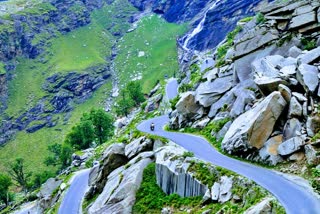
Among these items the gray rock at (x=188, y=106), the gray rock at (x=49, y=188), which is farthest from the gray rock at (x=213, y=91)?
the gray rock at (x=49, y=188)

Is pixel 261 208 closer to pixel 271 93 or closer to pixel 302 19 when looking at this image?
pixel 271 93

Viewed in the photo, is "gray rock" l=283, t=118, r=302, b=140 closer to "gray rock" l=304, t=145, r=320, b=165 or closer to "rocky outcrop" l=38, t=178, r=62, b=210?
"gray rock" l=304, t=145, r=320, b=165

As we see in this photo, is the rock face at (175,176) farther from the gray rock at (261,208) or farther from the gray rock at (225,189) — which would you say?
the gray rock at (261,208)

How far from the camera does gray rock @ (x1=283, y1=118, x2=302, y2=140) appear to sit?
31369 millimetres

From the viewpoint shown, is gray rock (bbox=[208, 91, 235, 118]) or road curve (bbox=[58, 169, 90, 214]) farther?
road curve (bbox=[58, 169, 90, 214])

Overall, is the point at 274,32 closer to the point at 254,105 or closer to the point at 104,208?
the point at 254,105

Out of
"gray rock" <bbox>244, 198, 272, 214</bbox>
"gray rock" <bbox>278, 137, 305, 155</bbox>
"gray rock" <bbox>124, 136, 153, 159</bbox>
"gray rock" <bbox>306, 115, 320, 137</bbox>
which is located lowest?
"gray rock" <bbox>124, 136, 153, 159</bbox>

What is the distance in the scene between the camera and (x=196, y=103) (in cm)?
5259

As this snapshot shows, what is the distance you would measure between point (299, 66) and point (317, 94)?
402 centimetres

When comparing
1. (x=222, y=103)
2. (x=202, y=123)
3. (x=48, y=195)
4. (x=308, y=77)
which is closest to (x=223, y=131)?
(x=222, y=103)

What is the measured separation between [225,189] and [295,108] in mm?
9633

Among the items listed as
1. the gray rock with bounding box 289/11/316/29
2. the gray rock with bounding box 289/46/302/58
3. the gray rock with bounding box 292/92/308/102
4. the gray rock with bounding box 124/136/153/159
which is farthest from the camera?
the gray rock with bounding box 124/136/153/159

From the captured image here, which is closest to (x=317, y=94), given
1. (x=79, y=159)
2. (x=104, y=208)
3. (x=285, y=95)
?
(x=285, y=95)

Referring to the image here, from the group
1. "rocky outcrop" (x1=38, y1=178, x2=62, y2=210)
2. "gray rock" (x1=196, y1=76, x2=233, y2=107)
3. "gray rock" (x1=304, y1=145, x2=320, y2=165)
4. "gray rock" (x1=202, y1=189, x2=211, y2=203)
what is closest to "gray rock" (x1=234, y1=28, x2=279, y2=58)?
"gray rock" (x1=196, y1=76, x2=233, y2=107)
